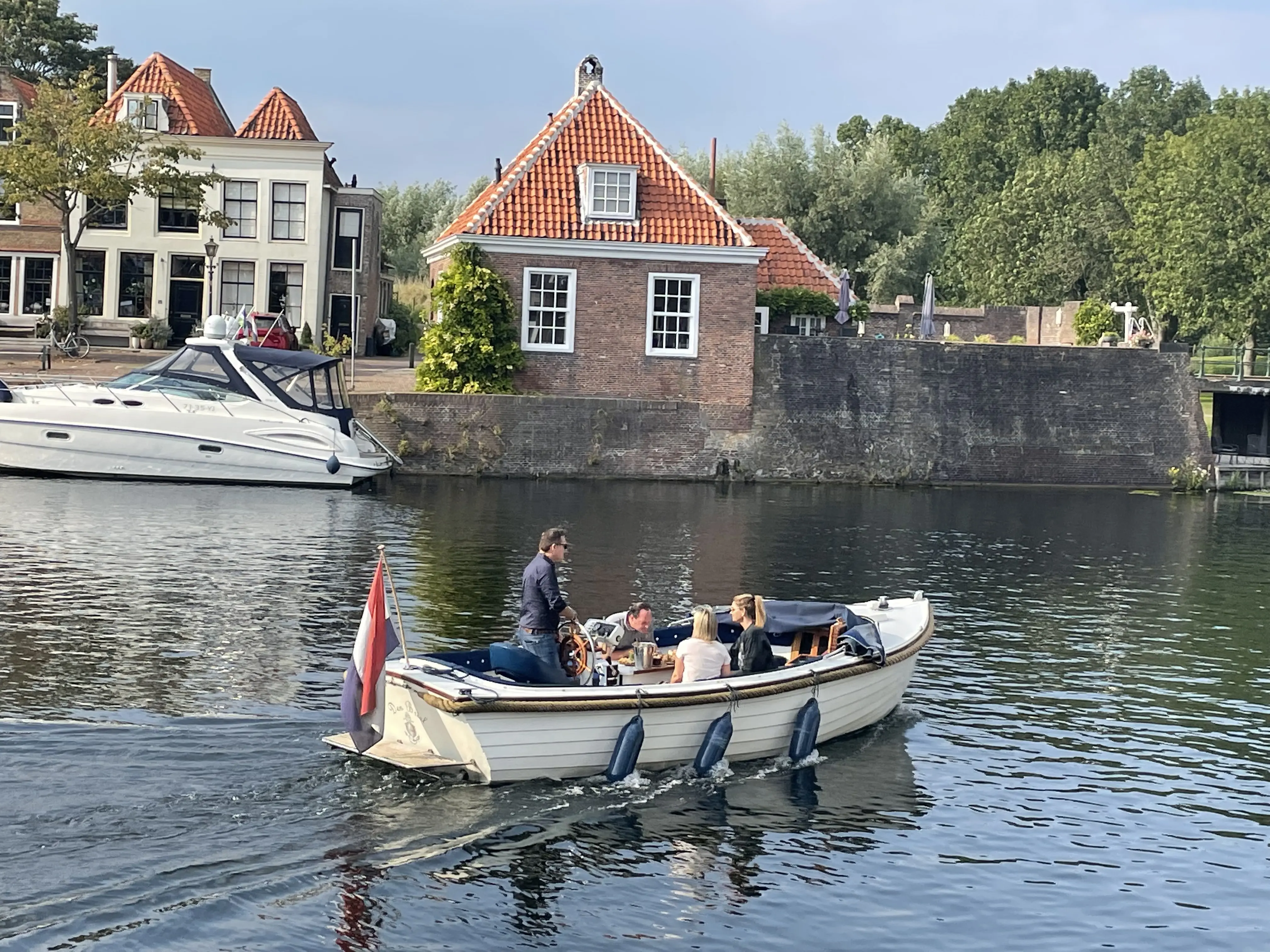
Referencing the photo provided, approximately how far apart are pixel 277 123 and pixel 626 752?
43584 millimetres

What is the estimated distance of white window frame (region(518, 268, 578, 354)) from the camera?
1610 inches

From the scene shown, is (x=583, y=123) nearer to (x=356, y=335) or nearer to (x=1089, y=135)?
(x=356, y=335)

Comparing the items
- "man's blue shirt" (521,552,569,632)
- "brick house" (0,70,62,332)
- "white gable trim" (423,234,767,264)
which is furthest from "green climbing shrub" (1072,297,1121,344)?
"man's blue shirt" (521,552,569,632)

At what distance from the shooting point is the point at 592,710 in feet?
44.5

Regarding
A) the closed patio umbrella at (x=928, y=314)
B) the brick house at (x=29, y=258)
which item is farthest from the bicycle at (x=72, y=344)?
the closed patio umbrella at (x=928, y=314)

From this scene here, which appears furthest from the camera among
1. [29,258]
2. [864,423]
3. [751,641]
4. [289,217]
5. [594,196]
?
[289,217]

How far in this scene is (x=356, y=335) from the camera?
53750 millimetres

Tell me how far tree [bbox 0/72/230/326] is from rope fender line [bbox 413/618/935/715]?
36.2m

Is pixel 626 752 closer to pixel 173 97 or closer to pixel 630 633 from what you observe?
pixel 630 633

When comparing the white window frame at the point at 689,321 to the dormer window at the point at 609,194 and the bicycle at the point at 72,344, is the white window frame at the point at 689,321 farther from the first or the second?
the bicycle at the point at 72,344

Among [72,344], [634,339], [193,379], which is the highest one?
[634,339]

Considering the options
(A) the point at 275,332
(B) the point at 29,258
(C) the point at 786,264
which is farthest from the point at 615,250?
(B) the point at 29,258

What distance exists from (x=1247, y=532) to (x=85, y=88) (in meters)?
35.7

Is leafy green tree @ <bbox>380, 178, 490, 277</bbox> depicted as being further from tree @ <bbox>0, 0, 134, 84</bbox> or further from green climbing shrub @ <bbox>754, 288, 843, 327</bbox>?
green climbing shrub @ <bbox>754, 288, 843, 327</bbox>
